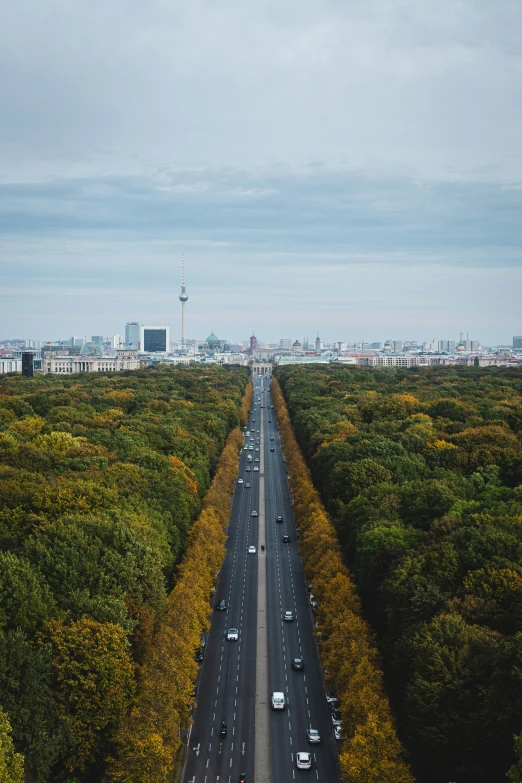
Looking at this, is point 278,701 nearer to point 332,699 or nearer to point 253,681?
point 332,699

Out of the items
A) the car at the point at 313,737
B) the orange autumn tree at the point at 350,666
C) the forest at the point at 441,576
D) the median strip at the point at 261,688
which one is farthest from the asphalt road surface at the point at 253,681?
the forest at the point at 441,576

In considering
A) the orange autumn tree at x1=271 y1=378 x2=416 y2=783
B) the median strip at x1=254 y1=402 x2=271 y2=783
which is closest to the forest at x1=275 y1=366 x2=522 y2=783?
the orange autumn tree at x1=271 y1=378 x2=416 y2=783

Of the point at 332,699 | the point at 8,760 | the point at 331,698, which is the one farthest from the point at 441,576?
the point at 8,760

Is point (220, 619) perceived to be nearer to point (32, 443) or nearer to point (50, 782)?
point (50, 782)

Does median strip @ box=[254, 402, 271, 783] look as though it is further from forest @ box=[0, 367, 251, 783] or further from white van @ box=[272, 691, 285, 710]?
forest @ box=[0, 367, 251, 783]

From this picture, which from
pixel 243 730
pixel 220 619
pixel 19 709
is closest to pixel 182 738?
pixel 243 730

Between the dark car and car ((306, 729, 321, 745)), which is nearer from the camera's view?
car ((306, 729, 321, 745))

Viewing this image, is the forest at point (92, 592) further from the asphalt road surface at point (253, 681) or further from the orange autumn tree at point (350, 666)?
the orange autumn tree at point (350, 666)
